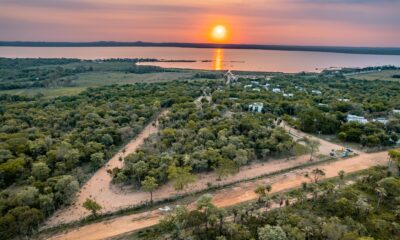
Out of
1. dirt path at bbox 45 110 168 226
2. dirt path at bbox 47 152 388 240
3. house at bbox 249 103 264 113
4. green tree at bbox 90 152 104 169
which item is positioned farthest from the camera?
house at bbox 249 103 264 113

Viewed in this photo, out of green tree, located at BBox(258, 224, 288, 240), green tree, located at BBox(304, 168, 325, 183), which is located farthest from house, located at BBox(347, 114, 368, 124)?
green tree, located at BBox(258, 224, 288, 240)

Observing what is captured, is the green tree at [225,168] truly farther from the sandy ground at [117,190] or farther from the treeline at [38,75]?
the treeline at [38,75]

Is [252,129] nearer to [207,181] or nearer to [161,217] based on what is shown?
[207,181]

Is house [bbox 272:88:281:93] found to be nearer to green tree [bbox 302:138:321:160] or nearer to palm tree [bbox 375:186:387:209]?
green tree [bbox 302:138:321:160]

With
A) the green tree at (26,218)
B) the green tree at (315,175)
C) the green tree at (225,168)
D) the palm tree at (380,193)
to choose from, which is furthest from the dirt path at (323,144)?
the green tree at (26,218)

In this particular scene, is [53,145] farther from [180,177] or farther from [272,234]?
[272,234]

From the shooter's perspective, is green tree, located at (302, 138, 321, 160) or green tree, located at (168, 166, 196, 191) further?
green tree, located at (302, 138, 321, 160)

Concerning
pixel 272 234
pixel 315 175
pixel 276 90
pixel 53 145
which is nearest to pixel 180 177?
pixel 272 234
